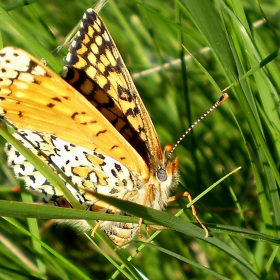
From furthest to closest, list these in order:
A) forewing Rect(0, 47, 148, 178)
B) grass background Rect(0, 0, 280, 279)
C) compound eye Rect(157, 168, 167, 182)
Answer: compound eye Rect(157, 168, 167, 182) < forewing Rect(0, 47, 148, 178) < grass background Rect(0, 0, 280, 279)

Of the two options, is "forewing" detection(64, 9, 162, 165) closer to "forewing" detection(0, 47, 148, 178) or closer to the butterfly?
the butterfly

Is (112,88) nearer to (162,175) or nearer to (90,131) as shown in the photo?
(90,131)

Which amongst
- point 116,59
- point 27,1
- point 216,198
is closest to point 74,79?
point 116,59

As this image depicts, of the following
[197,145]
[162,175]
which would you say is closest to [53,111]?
[162,175]

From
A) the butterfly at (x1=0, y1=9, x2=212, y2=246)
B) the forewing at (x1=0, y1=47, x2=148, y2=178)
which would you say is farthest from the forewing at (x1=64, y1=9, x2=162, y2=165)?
the forewing at (x1=0, y1=47, x2=148, y2=178)

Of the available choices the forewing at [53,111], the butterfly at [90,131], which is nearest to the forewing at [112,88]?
the butterfly at [90,131]

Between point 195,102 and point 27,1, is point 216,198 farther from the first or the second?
point 27,1
